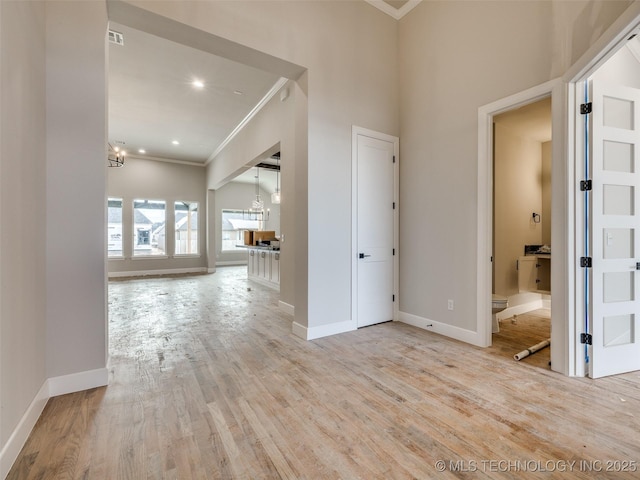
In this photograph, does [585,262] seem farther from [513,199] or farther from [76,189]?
[76,189]

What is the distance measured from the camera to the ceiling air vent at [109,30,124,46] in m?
3.58

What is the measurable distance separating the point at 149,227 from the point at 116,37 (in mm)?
6988

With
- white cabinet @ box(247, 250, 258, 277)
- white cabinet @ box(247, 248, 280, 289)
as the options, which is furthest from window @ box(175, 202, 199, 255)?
white cabinet @ box(247, 248, 280, 289)

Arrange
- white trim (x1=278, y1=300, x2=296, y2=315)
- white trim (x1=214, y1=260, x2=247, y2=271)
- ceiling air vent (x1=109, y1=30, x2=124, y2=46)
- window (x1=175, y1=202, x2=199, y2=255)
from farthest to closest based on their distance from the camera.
Answer: white trim (x1=214, y1=260, x2=247, y2=271)
window (x1=175, y1=202, x2=199, y2=255)
white trim (x1=278, y1=300, x2=296, y2=315)
ceiling air vent (x1=109, y1=30, x2=124, y2=46)

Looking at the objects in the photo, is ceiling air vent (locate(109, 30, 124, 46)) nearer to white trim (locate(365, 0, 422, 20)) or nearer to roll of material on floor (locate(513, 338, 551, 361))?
white trim (locate(365, 0, 422, 20))

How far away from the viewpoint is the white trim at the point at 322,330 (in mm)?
3393

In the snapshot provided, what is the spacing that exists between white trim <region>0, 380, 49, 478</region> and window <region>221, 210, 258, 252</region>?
10.3 metres

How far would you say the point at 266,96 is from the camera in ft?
17.3

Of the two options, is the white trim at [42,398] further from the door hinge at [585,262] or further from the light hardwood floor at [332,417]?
the door hinge at [585,262]

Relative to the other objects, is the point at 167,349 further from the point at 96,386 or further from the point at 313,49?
the point at 313,49

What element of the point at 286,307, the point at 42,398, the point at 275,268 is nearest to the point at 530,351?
the point at 286,307

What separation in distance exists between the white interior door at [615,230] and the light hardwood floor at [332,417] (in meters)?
0.28

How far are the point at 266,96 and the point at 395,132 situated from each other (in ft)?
8.43

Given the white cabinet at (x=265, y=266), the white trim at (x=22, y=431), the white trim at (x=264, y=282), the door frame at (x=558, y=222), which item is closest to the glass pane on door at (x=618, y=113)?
the door frame at (x=558, y=222)
